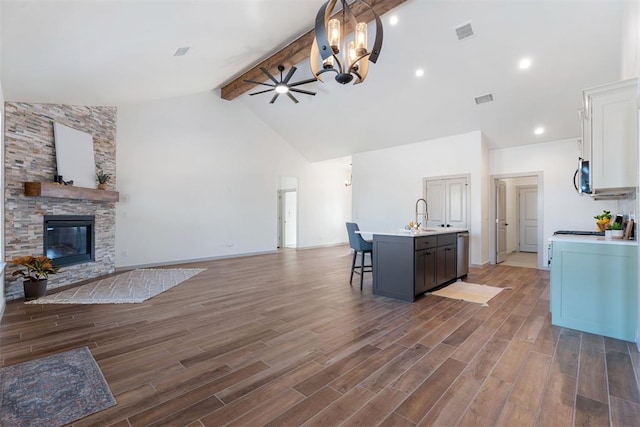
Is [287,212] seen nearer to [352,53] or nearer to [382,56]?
[382,56]

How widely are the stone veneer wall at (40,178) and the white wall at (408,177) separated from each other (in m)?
6.13

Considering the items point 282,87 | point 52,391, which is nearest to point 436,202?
point 282,87

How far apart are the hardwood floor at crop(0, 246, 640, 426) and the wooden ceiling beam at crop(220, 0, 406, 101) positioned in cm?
417


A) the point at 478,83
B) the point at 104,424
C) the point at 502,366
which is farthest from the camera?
the point at 478,83

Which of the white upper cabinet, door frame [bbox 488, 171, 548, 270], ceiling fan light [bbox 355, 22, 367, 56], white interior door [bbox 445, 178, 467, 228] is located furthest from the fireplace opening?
door frame [bbox 488, 171, 548, 270]

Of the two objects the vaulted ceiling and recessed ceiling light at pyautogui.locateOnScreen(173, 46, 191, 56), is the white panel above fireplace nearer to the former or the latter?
the vaulted ceiling

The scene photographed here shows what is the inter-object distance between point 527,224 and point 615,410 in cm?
884

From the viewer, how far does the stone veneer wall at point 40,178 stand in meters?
4.10

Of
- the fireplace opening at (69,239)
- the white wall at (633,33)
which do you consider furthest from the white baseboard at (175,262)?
the white wall at (633,33)

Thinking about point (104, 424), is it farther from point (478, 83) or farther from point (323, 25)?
point (478, 83)

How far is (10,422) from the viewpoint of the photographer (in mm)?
1677

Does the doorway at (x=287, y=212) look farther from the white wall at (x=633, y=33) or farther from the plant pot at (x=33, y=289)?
the white wall at (x=633, y=33)

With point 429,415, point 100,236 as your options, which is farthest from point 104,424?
point 100,236

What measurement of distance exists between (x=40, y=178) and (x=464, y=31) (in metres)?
6.75
